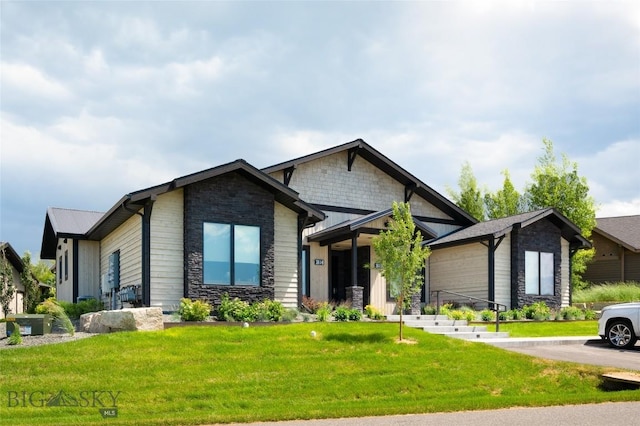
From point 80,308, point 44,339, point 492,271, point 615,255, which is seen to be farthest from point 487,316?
point 615,255

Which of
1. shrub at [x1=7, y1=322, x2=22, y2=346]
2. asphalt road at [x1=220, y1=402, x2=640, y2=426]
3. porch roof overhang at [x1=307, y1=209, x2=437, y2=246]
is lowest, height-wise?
asphalt road at [x1=220, y1=402, x2=640, y2=426]

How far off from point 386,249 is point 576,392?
564cm

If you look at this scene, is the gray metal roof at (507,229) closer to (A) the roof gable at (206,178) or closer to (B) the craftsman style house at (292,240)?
(B) the craftsman style house at (292,240)

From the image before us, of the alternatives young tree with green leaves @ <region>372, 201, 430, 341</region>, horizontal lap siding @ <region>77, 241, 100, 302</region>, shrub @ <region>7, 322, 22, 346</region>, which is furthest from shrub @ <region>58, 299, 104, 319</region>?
young tree with green leaves @ <region>372, 201, 430, 341</region>

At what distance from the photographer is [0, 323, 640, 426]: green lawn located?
35.5 ft

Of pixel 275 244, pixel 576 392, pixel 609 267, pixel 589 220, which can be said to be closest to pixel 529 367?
pixel 576 392

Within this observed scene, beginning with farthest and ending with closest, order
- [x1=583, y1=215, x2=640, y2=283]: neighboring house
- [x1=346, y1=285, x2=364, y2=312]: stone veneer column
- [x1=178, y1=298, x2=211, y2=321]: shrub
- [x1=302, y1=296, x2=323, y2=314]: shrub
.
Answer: [x1=583, y1=215, x2=640, y2=283]: neighboring house, [x1=346, y1=285, x2=364, y2=312]: stone veneer column, [x1=302, y1=296, x2=323, y2=314]: shrub, [x1=178, y1=298, x2=211, y2=321]: shrub

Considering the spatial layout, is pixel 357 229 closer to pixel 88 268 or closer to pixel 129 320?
pixel 129 320

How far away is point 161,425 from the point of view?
32.4 feet

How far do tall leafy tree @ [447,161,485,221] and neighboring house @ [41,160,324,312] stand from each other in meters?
18.8

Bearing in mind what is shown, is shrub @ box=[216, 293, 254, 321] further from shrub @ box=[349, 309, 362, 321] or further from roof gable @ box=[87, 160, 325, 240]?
roof gable @ box=[87, 160, 325, 240]

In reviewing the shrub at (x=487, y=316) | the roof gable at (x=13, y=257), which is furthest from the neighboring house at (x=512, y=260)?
the roof gable at (x=13, y=257)

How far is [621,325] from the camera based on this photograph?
60.7 feet

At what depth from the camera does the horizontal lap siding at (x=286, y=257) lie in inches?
844
